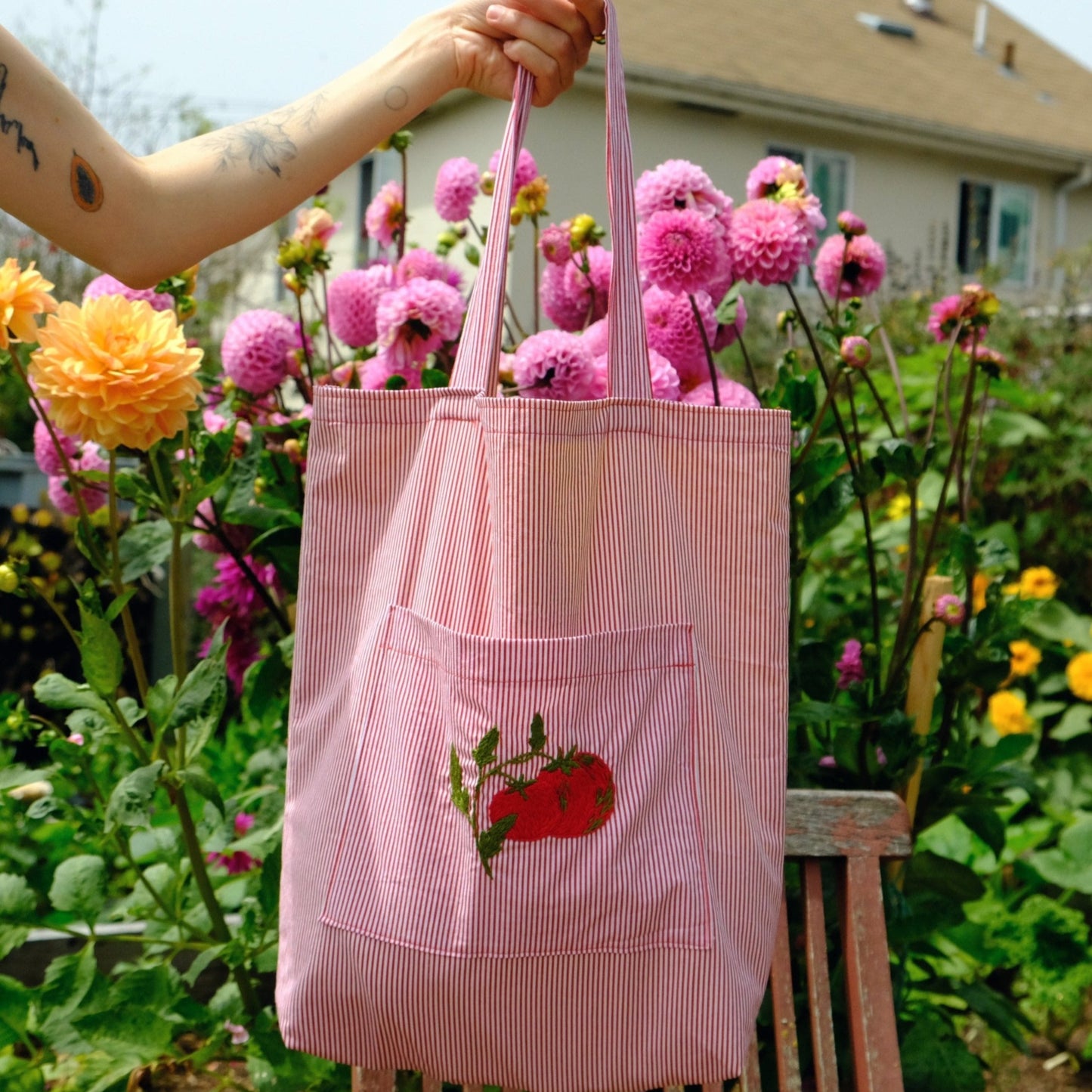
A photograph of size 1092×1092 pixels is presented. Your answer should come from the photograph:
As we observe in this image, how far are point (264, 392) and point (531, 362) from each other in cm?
48

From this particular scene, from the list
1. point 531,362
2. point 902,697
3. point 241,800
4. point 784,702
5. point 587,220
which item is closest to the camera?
point 784,702

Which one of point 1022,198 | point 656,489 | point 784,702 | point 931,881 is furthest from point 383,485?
point 1022,198

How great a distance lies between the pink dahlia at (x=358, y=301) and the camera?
62.2 inches

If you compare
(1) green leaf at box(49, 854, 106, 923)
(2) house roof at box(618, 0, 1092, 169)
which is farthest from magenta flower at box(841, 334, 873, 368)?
(2) house roof at box(618, 0, 1092, 169)

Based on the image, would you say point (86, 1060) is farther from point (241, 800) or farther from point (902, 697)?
point (902, 697)

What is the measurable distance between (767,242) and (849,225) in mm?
147

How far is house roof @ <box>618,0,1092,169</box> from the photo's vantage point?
35.0 feet

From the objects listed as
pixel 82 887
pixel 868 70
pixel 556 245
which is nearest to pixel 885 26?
pixel 868 70

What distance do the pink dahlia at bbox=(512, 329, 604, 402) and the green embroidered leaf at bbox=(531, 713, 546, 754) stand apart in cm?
45

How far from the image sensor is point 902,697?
5.01 feet

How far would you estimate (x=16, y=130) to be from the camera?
963mm

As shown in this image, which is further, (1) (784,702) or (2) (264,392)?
(2) (264,392)

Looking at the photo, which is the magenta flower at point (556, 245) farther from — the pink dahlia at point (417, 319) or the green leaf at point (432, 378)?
the green leaf at point (432, 378)

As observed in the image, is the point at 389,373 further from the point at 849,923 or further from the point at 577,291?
the point at 849,923
